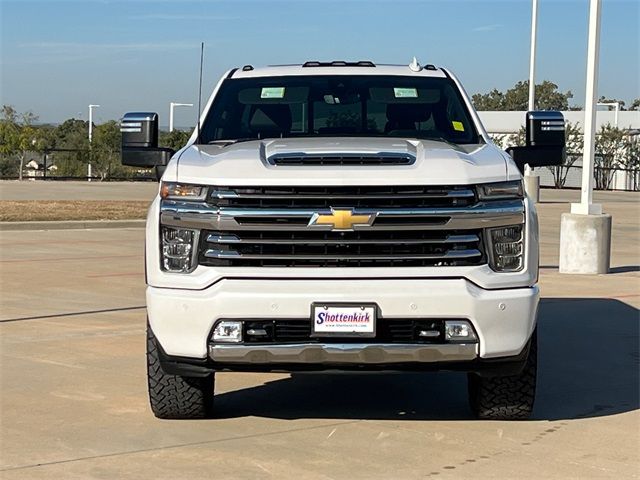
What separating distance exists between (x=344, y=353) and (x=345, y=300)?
0.27m

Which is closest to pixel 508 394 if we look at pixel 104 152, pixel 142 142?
pixel 142 142

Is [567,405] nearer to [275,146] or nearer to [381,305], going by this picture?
[381,305]

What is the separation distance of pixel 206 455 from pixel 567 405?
2498 millimetres

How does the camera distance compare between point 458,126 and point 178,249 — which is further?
point 458,126

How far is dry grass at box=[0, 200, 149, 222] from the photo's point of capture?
72.5 feet

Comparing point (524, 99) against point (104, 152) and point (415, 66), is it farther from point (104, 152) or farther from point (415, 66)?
point (415, 66)

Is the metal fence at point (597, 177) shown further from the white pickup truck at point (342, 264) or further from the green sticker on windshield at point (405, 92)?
the white pickup truck at point (342, 264)

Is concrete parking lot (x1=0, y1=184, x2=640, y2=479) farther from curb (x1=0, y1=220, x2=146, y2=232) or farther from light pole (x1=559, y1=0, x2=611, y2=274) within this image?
curb (x1=0, y1=220, x2=146, y2=232)

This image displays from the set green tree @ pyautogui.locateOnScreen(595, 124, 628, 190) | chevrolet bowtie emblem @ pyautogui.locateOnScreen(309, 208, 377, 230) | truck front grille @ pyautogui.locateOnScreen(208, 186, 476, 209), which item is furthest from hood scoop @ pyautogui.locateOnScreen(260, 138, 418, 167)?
green tree @ pyautogui.locateOnScreen(595, 124, 628, 190)

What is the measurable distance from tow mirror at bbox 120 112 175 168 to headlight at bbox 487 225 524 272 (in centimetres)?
232

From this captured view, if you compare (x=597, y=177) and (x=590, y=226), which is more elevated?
(x=590, y=226)

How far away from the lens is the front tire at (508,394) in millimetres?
6832

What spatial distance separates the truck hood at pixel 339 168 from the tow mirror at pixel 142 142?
0.71 metres

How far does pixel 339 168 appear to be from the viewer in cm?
638
